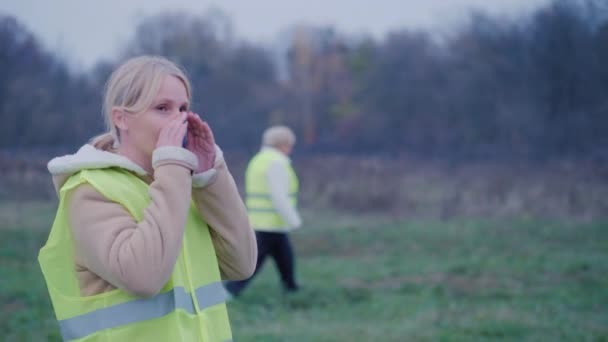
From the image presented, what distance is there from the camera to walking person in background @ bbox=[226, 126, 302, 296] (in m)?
7.89

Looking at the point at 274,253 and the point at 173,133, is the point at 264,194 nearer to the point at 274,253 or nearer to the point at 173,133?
the point at 274,253

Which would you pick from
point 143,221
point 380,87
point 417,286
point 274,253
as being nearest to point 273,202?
point 274,253

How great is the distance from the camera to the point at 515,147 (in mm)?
25734

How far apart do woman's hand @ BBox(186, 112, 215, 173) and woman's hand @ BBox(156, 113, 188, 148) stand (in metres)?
0.06

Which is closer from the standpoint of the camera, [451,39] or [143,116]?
[143,116]

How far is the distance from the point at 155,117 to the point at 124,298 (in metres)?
0.53

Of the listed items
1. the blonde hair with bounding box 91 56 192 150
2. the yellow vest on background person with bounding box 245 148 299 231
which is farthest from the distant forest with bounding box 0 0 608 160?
the blonde hair with bounding box 91 56 192 150

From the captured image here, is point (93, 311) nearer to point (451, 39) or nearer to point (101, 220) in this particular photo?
point (101, 220)

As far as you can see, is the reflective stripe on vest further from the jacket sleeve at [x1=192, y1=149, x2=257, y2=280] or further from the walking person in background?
the walking person in background

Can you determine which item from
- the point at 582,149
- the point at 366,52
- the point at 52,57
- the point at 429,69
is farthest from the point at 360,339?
the point at 366,52

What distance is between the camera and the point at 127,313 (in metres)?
2.07

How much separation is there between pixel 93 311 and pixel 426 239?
11.1 m

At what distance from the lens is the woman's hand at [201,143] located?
2.26m

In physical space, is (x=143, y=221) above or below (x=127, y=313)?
above
